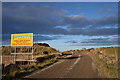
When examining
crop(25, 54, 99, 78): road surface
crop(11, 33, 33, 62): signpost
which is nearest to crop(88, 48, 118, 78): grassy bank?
crop(25, 54, 99, 78): road surface

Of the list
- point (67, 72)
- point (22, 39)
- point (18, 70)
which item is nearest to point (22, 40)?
point (22, 39)

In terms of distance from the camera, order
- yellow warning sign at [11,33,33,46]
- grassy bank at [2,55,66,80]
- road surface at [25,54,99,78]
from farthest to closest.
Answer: yellow warning sign at [11,33,33,46] → grassy bank at [2,55,66,80] → road surface at [25,54,99,78]

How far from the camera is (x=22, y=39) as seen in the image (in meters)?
20.7

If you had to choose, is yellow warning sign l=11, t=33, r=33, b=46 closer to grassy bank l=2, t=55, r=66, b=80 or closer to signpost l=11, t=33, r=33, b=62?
signpost l=11, t=33, r=33, b=62

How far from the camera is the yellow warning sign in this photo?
20.2 metres

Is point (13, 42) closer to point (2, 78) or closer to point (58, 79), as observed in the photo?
point (2, 78)

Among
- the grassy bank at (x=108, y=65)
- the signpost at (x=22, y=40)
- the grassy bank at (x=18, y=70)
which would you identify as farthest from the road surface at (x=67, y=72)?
the signpost at (x=22, y=40)

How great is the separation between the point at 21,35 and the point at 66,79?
14.4 m

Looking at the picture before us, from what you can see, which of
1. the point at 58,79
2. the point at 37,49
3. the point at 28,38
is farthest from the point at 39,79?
the point at 37,49

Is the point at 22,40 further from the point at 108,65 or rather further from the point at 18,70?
the point at 108,65

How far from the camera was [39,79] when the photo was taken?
8.32m

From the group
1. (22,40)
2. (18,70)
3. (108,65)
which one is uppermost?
(22,40)

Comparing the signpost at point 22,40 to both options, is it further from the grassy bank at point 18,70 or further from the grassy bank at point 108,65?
the grassy bank at point 108,65

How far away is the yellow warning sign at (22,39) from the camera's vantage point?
20.2 meters
